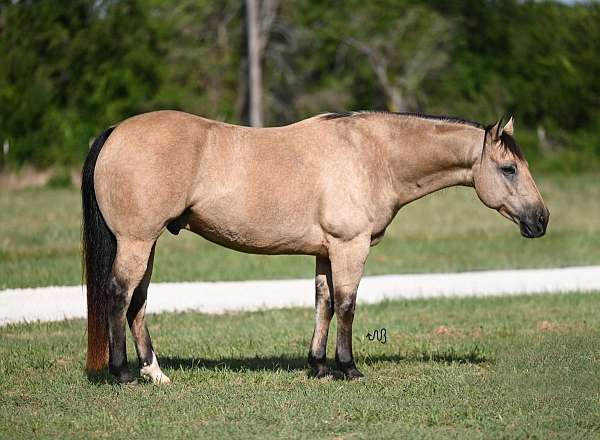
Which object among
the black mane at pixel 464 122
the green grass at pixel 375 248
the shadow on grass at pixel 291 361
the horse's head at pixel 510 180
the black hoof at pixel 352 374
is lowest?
the green grass at pixel 375 248

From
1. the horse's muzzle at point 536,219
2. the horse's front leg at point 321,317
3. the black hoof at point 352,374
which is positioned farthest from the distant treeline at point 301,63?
the horse's muzzle at point 536,219

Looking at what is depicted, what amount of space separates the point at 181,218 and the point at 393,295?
5.74 meters

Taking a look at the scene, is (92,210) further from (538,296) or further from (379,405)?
(538,296)

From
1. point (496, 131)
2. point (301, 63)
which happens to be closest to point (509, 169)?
point (496, 131)

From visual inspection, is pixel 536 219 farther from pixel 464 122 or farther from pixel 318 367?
pixel 318 367

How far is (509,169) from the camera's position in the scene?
27.0 ft

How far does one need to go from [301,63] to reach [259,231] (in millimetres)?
26068

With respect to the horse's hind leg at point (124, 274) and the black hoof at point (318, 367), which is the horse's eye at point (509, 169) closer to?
the black hoof at point (318, 367)

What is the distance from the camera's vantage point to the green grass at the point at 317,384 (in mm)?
6609

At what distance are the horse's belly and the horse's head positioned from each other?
1.46 m

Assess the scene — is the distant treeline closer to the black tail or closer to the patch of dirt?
the patch of dirt

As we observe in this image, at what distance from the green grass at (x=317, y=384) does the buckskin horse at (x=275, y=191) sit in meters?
0.53

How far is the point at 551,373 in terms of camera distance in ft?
27.0

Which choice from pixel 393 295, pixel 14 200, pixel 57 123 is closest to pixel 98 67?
pixel 57 123
